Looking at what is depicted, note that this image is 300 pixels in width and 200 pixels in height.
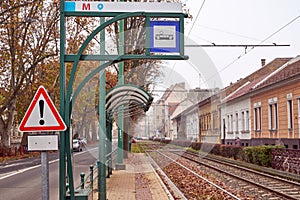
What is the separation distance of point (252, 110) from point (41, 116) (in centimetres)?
3706

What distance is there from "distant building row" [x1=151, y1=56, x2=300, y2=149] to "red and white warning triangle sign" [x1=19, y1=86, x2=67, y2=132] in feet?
54.9

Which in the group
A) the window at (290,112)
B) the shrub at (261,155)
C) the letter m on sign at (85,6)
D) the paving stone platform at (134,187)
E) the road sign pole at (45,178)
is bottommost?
the paving stone platform at (134,187)

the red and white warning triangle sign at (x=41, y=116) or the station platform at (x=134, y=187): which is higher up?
the red and white warning triangle sign at (x=41, y=116)

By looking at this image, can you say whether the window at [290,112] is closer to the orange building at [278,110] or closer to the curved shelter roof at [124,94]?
the orange building at [278,110]

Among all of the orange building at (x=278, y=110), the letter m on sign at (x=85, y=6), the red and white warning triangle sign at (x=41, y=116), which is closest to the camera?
the red and white warning triangle sign at (x=41, y=116)

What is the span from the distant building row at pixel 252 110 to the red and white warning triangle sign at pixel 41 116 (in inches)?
659

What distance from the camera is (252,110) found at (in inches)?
1660

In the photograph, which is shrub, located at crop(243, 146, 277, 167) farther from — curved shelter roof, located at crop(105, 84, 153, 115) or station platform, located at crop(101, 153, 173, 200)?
curved shelter roof, located at crop(105, 84, 153, 115)

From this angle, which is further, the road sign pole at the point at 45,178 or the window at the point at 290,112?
the window at the point at 290,112

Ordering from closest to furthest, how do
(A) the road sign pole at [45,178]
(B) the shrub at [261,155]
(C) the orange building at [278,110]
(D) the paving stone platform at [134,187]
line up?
(A) the road sign pole at [45,178] → (D) the paving stone platform at [134,187] → (B) the shrub at [261,155] → (C) the orange building at [278,110]

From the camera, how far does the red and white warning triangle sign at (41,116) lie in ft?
21.1

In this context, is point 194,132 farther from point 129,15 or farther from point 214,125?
point 129,15

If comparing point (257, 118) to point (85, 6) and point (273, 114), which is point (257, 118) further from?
point (85, 6)

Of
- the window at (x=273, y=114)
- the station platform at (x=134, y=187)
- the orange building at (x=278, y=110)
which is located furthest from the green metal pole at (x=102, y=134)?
the window at (x=273, y=114)
